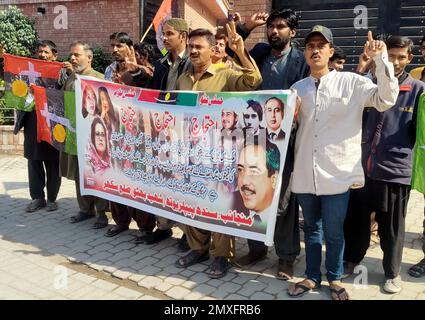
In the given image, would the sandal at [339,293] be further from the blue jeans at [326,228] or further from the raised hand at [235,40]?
the raised hand at [235,40]

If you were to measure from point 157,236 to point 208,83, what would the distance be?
1757mm

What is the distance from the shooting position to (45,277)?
3549mm

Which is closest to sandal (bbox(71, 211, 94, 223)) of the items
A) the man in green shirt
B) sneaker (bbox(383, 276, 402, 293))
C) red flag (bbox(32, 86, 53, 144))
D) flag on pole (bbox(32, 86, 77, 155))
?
the man in green shirt

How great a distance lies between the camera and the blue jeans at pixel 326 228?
2.99 metres

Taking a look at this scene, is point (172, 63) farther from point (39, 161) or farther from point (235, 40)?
point (39, 161)

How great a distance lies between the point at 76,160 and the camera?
479 cm

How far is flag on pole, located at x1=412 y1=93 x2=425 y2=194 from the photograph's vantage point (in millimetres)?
3137

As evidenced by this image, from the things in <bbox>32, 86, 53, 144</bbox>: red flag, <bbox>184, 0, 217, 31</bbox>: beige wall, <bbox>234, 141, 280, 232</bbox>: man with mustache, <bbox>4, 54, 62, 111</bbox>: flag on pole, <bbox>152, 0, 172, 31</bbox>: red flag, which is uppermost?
<bbox>184, 0, 217, 31</bbox>: beige wall

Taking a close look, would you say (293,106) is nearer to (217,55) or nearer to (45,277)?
(217,55)

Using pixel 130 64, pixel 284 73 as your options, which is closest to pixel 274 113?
pixel 284 73

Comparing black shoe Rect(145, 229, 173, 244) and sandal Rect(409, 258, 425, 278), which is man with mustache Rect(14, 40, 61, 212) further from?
sandal Rect(409, 258, 425, 278)

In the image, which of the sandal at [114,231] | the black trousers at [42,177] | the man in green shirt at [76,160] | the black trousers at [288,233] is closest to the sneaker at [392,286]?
the black trousers at [288,233]

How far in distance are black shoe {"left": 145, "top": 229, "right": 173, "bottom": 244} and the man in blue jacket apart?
2.13m

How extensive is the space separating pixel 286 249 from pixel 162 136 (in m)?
1.49
